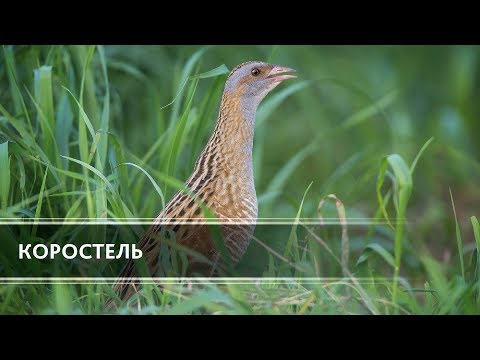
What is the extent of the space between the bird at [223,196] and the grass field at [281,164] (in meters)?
0.06

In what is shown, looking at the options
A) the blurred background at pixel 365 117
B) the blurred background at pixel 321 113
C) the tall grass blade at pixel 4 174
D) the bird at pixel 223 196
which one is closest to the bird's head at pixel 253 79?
the bird at pixel 223 196

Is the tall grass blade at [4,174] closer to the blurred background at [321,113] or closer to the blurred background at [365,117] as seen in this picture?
the blurred background at [321,113]

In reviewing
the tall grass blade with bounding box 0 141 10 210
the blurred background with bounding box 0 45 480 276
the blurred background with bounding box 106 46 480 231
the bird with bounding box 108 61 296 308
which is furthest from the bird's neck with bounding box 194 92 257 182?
the blurred background with bounding box 106 46 480 231

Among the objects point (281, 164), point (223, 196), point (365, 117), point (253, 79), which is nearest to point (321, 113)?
point (281, 164)

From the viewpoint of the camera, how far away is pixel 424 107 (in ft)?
14.5

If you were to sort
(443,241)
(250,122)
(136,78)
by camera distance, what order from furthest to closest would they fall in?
(443,241)
(136,78)
(250,122)

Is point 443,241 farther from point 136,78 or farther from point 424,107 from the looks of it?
point 136,78

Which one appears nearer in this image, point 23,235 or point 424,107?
point 23,235

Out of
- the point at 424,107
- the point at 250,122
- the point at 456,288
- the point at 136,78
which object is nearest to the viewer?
the point at 456,288

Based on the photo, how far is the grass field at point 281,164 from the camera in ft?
8.73

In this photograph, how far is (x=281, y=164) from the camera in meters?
4.45

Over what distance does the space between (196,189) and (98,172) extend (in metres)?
0.26

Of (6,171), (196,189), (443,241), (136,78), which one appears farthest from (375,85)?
(6,171)

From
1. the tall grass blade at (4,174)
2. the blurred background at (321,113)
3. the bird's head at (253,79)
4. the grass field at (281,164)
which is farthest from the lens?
the blurred background at (321,113)
